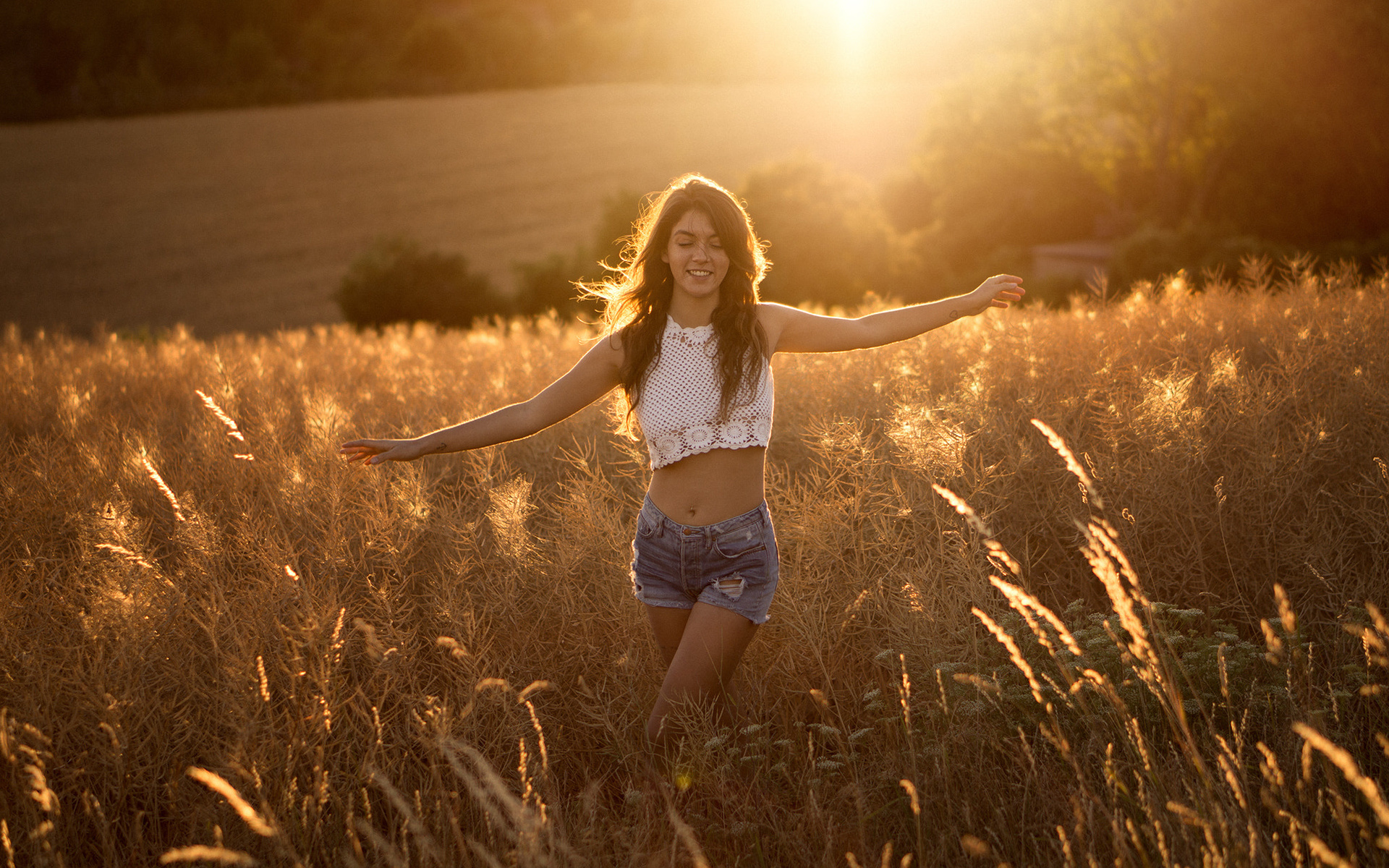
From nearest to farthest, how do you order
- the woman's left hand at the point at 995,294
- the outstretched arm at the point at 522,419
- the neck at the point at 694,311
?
1. the outstretched arm at the point at 522,419
2. the neck at the point at 694,311
3. the woman's left hand at the point at 995,294

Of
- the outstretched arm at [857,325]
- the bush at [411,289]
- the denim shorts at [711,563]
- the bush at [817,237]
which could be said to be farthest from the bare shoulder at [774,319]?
the bush at [817,237]

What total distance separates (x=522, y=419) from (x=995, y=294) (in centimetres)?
177

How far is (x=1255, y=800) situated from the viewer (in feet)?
7.47

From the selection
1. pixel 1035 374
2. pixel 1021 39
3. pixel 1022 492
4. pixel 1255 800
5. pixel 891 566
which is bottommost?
pixel 1255 800

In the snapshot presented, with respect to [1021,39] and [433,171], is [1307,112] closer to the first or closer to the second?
[1021,39]

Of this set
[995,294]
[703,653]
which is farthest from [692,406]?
[995,294]

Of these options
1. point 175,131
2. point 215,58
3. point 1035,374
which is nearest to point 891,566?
point 1035,374

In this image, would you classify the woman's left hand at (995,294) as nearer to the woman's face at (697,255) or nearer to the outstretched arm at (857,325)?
the outstretched arm at (857,325)

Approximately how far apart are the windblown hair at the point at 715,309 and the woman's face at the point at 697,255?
0.09ft

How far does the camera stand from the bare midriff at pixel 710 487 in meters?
2.71

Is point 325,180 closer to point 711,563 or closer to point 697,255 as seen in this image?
point 697,255

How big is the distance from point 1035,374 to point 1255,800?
2832 mm

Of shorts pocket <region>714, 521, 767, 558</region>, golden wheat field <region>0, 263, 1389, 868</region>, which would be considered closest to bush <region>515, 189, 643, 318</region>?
golden wheat field <region>0, 263, 1389, 868</region>

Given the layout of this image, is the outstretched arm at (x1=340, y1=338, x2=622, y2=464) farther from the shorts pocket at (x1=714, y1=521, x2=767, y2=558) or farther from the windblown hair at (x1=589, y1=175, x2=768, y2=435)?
the shorts pocket at (x1=714, y1=521, x2=767, y2=558)
